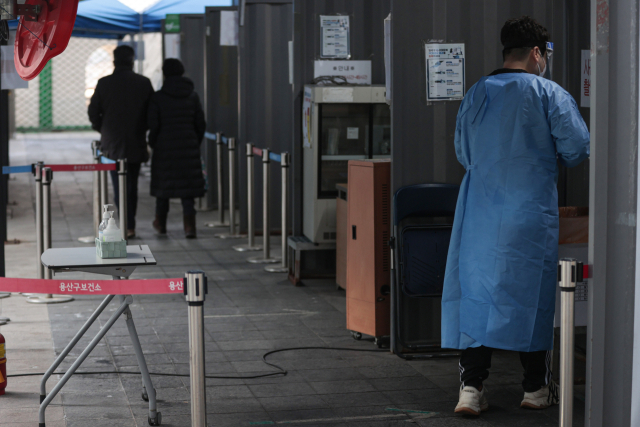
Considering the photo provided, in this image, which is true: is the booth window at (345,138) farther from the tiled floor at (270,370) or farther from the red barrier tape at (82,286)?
the red barrier tape at (82,286)

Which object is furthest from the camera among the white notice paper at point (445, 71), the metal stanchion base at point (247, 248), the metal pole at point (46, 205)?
the metal stanchion base at point (247, 248)

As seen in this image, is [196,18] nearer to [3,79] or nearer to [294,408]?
[3,79]

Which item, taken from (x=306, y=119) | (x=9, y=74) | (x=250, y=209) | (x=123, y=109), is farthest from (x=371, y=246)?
(x=123, y=109)

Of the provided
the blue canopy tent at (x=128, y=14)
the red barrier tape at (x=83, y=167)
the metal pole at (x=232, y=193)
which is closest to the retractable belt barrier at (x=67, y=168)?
the red barrier tape at (x=83, y=167)

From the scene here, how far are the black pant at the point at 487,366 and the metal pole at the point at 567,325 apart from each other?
917mm

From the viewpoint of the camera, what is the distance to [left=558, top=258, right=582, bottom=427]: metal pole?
10.5 feet

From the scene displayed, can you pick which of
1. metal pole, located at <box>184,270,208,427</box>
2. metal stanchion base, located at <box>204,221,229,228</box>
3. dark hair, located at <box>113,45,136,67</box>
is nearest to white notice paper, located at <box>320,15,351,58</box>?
dark hair, located at <box>113,45,136,67</box>

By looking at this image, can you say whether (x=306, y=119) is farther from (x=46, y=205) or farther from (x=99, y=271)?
(x=99, y=271)

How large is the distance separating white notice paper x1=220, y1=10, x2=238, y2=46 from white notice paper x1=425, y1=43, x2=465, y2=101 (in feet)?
18.2

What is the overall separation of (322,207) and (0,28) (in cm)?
360

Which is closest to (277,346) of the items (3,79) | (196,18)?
(3,79)

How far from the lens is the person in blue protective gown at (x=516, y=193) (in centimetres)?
384

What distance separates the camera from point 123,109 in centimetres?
908

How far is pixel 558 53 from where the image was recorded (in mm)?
5137
